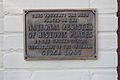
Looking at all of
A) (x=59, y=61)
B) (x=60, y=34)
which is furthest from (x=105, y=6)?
(x=59, y=61)

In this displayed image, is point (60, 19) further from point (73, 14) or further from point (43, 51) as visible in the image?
point (43, 51)

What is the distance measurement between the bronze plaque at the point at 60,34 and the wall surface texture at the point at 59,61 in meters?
0.05

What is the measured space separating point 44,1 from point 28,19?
25cm

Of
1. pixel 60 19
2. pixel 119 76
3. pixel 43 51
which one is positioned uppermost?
pixel 60 19

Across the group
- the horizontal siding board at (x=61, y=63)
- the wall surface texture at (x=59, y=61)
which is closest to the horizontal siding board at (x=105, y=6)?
the wall surface texture at (x=59, y=61)

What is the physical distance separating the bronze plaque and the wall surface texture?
0.05 meters

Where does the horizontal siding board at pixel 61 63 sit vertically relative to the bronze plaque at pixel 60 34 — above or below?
below

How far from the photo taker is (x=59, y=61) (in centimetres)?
363

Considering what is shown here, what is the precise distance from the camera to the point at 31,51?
11.8ft

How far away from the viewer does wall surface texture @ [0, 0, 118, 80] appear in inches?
142

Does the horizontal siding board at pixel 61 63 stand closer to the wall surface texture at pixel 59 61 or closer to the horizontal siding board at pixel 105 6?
the wall surface texture at pixel 59 61

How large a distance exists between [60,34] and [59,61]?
28cm

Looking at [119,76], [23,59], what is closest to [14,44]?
[23,59]

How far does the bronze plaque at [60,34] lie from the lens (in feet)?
11.8
